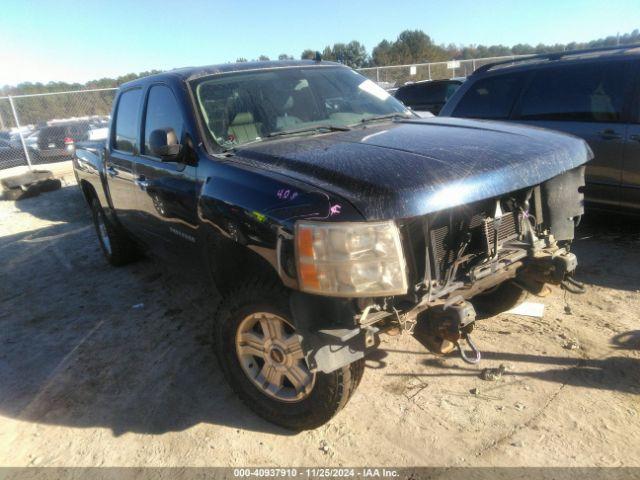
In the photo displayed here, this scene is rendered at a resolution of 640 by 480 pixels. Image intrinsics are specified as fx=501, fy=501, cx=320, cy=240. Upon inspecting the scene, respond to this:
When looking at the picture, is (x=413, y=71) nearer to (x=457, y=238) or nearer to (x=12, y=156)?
(x=12, y=156)

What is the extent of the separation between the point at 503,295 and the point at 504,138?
102cm

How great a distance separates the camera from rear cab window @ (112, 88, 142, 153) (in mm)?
4152

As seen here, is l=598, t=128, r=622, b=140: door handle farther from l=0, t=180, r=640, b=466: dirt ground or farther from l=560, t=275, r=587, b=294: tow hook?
l=560, t=275, r=587, b=294: tow hook

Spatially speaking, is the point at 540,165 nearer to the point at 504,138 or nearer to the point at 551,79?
the point at 504,138

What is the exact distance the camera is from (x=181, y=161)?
315 cm

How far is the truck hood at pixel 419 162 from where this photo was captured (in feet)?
7.02

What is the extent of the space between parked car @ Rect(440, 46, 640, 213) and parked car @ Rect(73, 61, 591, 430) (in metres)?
1.90

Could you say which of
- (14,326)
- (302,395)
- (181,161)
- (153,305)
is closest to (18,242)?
(14,326)

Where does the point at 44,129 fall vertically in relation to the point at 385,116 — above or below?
above

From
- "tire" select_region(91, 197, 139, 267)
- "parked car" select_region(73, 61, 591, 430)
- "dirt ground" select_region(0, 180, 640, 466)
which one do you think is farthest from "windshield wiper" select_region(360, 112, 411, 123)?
"tire" select_region(91, 197, 139, 267)

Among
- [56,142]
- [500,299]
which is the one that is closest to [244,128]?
[500,299]

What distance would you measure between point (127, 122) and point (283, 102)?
68.1 inches

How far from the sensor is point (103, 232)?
5.76 metres

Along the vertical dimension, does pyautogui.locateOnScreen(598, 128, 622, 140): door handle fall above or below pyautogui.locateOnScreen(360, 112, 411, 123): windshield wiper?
below
